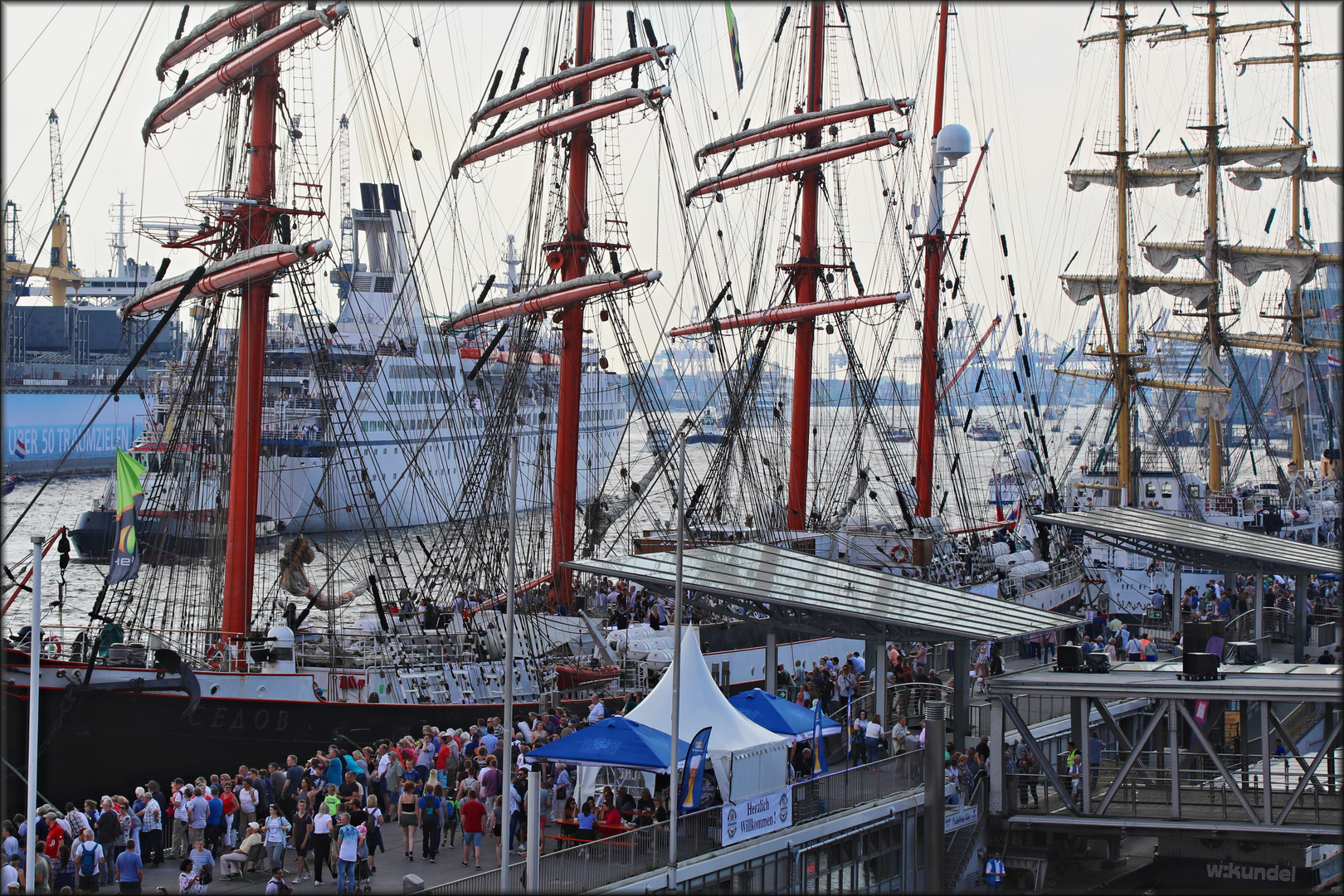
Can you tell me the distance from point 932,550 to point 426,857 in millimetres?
25008

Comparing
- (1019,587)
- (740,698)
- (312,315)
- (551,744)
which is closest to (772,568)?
(740,698)

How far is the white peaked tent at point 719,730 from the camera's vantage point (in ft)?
59.0

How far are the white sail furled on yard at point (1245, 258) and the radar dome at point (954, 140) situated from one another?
18.0 meters

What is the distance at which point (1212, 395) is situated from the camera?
6103cm

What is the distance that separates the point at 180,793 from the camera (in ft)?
60.3

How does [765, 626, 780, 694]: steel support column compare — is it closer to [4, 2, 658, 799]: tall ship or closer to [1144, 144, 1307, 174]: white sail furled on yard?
[4, 2, 658, 799]: tall ship

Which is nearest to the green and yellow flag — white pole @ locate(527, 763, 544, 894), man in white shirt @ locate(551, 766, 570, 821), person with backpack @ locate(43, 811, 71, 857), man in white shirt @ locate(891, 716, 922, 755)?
person with backpack @ locate(43, 811, 71, 857)

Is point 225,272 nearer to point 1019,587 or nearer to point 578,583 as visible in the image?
point 578,583

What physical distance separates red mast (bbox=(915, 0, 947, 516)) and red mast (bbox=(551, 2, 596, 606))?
15.4 meters

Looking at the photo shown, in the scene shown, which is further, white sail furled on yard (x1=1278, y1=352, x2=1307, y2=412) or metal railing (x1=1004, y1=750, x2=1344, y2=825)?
white sail furled on yard (x1=1278, y1=352, x2=1307, y2=412)

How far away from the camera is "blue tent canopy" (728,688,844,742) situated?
19.5 m

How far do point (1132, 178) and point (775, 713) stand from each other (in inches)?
1720

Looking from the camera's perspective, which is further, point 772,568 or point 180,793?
point 772,568

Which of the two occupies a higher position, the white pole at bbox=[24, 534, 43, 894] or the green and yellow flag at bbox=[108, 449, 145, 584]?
the green and yellow flag at bbox=[108, 449, 145, 584]
